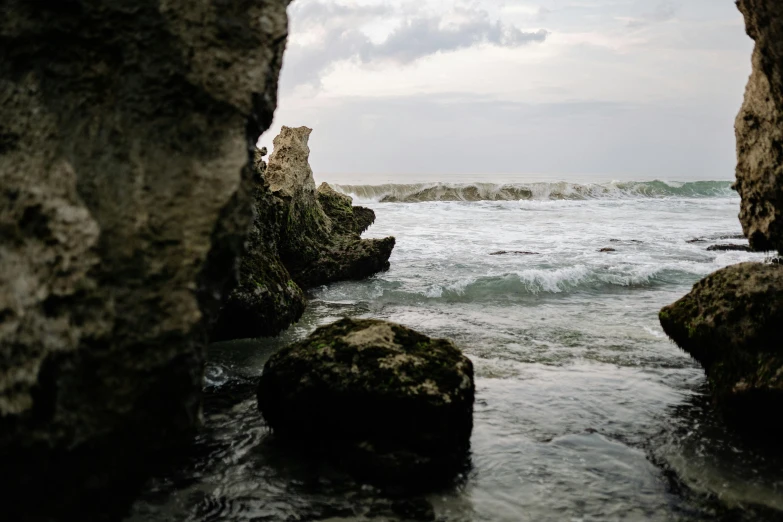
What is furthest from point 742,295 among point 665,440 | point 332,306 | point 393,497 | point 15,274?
point 332,306

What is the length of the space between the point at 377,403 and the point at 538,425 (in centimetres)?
168

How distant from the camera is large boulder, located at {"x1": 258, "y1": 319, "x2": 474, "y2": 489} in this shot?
464 cm

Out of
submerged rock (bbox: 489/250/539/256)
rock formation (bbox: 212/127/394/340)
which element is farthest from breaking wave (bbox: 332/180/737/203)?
rock formation (bbox: 212/127/394/340)

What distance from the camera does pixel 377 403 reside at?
4.69 m

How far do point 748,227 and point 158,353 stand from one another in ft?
17.0

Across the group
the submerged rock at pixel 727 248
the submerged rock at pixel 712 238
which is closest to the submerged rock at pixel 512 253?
the submerged rock at pixel 727 248

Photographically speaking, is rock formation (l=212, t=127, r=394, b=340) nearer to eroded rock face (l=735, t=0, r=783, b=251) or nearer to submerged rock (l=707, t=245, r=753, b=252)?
eroded rock face (l=735, t=0, r=783, b=251)

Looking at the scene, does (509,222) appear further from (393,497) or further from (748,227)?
(393,497)

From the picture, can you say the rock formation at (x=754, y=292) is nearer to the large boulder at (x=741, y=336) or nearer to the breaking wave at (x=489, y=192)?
the large boulder at (x=741, y=336)

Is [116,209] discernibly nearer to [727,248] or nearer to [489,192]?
[727,248]

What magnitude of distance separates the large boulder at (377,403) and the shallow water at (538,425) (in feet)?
0.59

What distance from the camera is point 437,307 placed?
10977 millimetres

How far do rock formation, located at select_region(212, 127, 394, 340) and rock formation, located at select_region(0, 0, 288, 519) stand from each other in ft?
15.2

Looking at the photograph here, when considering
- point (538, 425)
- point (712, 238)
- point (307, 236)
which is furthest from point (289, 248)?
point (712, 238)
